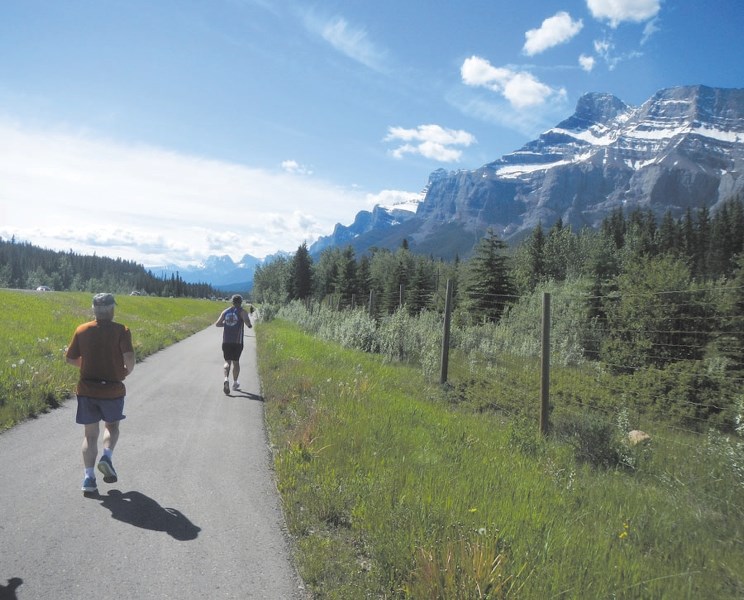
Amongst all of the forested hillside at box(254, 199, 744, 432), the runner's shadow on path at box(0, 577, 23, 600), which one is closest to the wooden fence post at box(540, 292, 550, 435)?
the forested hillside at box(254, 199, 744, 432)

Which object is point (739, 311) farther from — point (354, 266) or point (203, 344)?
point (354, 266)

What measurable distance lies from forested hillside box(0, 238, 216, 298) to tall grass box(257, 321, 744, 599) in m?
150

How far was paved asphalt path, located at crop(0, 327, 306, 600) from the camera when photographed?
10.6 feet

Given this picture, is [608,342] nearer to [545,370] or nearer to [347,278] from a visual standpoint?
[545,370]

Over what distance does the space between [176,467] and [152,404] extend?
355 centimetres

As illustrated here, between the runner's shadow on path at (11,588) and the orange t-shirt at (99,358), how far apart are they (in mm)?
1933

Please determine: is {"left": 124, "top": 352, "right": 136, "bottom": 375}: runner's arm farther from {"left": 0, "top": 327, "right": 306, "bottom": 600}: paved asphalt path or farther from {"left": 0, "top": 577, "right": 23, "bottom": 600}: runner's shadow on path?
{"left": 0, "top": 577, "right": 23, "bottom": 600}: runner's shadow on path

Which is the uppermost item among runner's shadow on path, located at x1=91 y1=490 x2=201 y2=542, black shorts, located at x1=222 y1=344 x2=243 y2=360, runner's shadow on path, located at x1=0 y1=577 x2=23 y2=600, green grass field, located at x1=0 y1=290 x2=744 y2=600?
black shorts, located at x1=222 y1=344 x2=243 y2=360

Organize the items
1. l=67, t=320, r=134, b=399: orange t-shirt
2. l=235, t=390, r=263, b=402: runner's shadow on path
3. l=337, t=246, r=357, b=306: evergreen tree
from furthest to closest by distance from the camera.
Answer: l=337, t=246, r=357, b=306: evergreen tree, l=235, t=390, r=263, b=402: runner's shadow on path, l=67, t=320, r=134, b=399: orange t-shirt

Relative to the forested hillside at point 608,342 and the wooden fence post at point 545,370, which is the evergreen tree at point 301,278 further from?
the wooden fence post at point 545,370

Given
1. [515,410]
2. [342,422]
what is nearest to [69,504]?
[342,422]

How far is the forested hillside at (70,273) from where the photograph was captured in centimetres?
13725

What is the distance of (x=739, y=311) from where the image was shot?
1190 cm

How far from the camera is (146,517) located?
417cm
